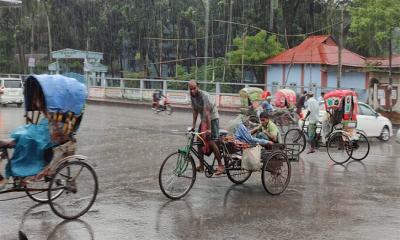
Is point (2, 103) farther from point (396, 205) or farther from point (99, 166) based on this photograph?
point (396, 205)

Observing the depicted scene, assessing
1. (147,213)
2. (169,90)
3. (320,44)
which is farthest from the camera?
(320,44)

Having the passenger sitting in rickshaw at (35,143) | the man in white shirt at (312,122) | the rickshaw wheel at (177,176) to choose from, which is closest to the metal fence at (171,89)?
the man in white shirt at (312,122)

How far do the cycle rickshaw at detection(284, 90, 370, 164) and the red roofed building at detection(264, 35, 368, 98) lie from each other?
74.5 ft

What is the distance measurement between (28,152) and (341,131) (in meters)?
8.89

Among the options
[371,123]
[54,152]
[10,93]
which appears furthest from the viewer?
[10,93]

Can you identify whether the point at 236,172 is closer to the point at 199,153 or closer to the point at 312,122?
the point at 199,153

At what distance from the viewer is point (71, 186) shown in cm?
725

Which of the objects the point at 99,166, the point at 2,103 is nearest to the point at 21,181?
the point at 99,166

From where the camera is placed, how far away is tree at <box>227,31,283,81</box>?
3906cm

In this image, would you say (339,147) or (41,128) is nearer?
(41,128)

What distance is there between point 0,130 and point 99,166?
7.36 metres

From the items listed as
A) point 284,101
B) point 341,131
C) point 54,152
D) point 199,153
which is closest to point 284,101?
point 284,101

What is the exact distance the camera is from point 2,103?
32.2 m

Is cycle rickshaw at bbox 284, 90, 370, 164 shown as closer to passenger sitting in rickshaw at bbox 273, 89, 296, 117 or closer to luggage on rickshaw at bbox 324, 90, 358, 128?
luggage on rickshaw at bbox 324, 90, 358, 128
